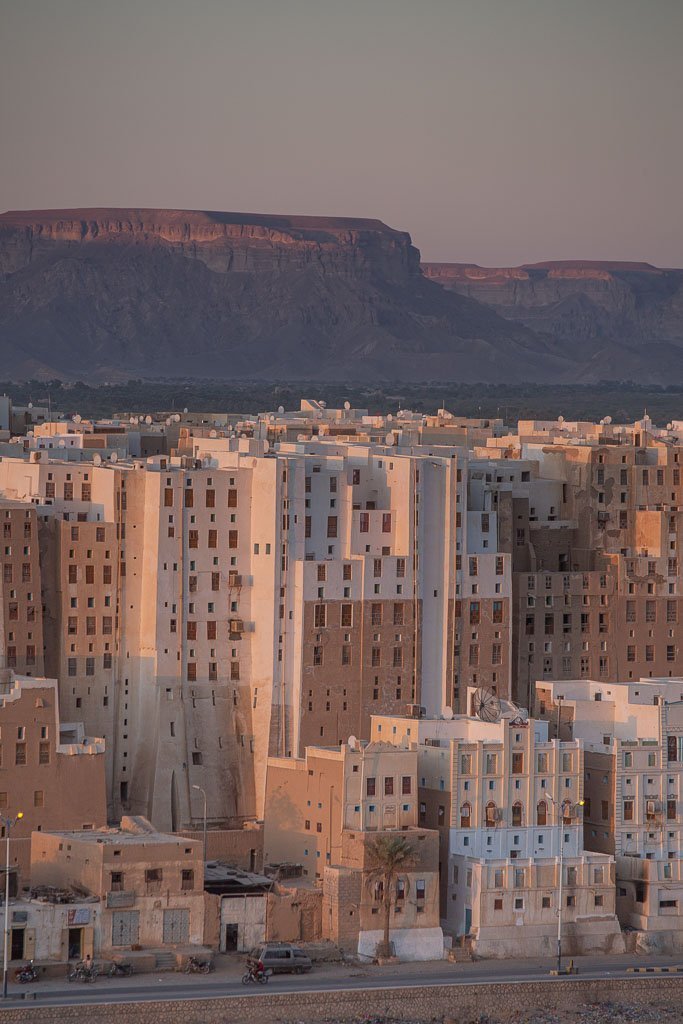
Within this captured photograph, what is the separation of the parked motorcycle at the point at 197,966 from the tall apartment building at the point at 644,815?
1554 cm

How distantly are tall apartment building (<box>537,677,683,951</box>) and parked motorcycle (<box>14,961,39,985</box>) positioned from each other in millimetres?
20556

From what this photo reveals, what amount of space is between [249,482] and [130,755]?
11.0 m

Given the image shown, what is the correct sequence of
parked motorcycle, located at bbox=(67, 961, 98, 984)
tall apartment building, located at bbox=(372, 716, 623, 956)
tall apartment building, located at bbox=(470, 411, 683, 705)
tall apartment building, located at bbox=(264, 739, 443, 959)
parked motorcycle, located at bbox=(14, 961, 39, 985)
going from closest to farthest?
parked motorcycle, located at bbox=(14, 961, 39, 985) → parked motorcycle, located at bbox=(67, 961, 98, 984) → tall apartment building, located at bbox=(264, 739, 443, 959) → tall apartment building, located at bbox=(372, 716, 623, 956) → tall apartment building, located at bbox=(470, 411, 683, 705)

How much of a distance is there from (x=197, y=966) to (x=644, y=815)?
17.4 meters

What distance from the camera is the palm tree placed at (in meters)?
84.4

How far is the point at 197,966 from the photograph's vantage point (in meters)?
80.8

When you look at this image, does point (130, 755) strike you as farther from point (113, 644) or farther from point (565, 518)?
point (565, 518)

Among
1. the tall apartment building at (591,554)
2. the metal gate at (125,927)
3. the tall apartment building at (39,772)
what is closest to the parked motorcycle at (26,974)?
the metal gate at (125,927)

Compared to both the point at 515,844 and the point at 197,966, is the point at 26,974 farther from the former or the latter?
the point at 515,844

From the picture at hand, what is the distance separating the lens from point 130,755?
3932 inches

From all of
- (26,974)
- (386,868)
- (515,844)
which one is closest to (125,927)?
(26,974)

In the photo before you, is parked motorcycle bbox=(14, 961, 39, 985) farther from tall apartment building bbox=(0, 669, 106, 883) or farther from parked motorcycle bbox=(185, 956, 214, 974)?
tall apartment building bbox=(0, 669, 106, 883)

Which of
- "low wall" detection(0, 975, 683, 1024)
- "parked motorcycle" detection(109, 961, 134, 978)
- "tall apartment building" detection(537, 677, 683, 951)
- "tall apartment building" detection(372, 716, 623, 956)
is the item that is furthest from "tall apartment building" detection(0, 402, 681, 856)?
"low wall" detection(0, 975, 683, 1024)

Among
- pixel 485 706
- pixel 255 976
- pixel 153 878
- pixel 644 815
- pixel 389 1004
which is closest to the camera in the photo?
pixel 389 1004
